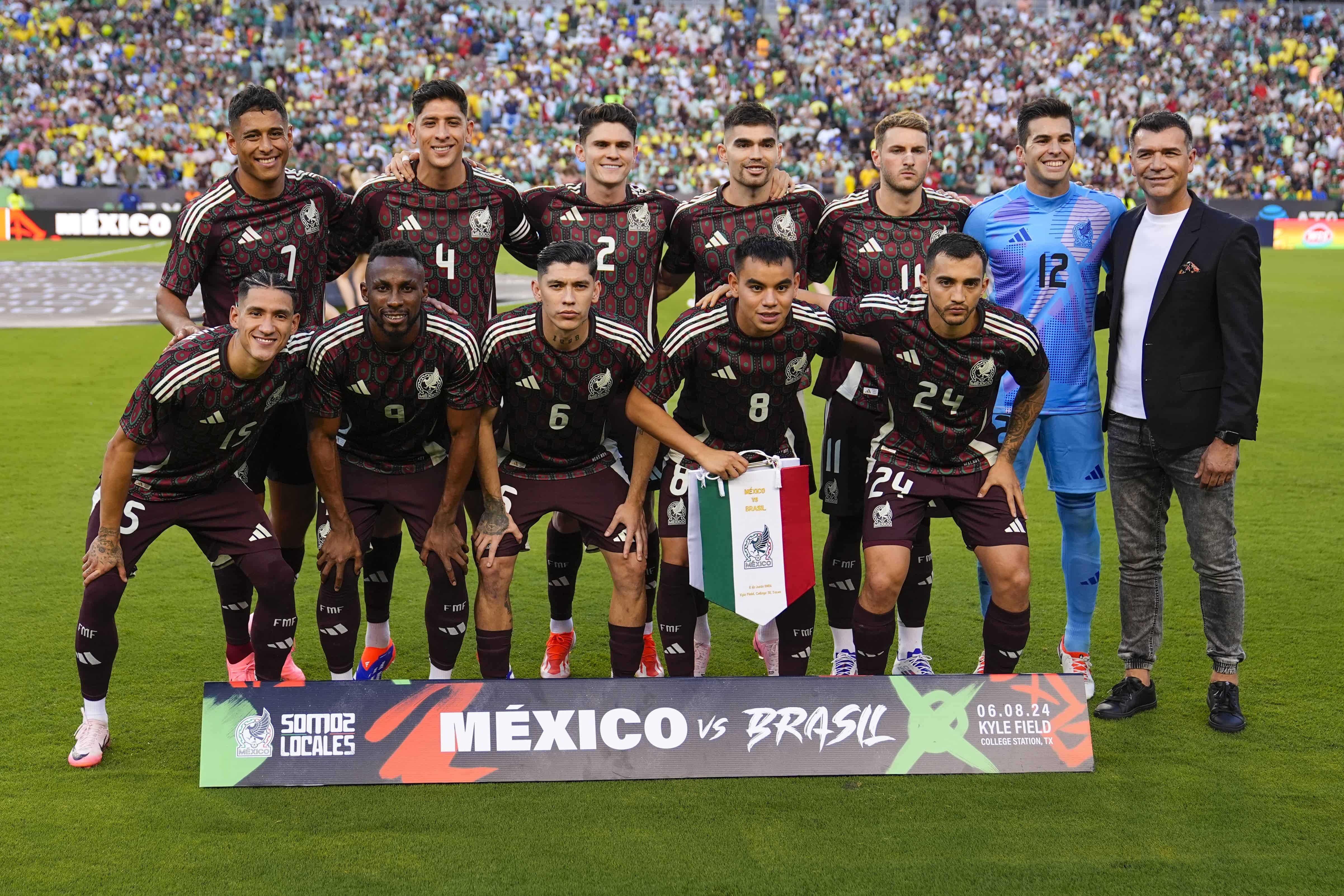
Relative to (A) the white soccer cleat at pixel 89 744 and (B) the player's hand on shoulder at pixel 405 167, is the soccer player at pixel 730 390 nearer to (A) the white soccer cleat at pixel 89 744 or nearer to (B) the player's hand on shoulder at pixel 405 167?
(B) the player's hand on shoulder at pixel 405 167

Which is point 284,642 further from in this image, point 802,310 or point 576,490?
point 802,310

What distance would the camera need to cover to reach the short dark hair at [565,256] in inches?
186

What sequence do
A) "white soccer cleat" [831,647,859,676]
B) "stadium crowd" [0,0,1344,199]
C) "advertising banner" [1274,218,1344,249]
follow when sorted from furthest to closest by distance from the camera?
"stadium crowd" [0,0,1344,199] < "advertising banner" [1274,218,1344,249] < "white soccer cleat" [831,647,859,676]

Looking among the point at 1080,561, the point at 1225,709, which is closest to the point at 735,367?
the point at 1080,561

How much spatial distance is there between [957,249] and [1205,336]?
104 centimetres

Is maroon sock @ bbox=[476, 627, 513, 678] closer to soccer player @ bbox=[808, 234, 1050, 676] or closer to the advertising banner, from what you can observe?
soccer player @ bbox=[808, 234, 1050, 676]

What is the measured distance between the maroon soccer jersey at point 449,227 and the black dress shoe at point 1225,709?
3277mm

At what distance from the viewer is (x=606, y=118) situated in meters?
5.37

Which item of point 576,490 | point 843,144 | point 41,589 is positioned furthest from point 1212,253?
point 843,144

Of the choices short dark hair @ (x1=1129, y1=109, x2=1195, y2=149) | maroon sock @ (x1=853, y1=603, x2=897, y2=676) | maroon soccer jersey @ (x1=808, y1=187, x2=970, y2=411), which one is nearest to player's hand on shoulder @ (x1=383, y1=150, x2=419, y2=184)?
maroon soccer jersey @ (x1=808, y1=187, x2=970, y2=411)

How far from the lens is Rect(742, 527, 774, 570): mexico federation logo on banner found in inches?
185

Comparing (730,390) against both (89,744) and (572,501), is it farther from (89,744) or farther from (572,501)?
(89,744)

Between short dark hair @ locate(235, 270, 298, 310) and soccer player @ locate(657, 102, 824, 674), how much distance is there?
62.2 inches

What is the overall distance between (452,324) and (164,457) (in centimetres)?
116
